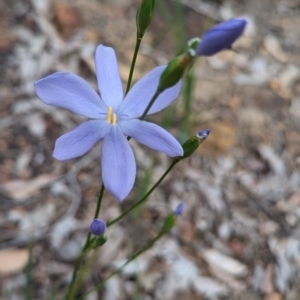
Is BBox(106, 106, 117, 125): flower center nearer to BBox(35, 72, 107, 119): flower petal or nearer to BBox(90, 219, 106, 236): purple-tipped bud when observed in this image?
BBox(35, 72, 107, 119): flower petal

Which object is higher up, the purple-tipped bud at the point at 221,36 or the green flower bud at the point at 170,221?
the purple-tipped bud at the point at 221,36

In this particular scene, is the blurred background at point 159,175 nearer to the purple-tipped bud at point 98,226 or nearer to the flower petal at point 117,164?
the purple-tipped bud at point 98,226

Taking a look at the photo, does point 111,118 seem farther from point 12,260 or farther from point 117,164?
point 12,260

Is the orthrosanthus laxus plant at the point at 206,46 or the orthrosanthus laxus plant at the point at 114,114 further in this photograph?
the orthrosanthus laxus plant at the point at 114,114

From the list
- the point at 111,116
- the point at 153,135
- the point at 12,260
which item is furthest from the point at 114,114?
the point at 12,260

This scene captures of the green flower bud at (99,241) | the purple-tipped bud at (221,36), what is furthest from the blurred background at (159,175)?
the purple-tipped bud at (221,36)

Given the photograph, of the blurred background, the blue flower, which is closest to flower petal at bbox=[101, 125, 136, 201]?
the blue flower
